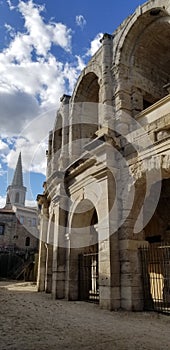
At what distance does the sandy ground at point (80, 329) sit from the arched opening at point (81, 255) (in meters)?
1.55

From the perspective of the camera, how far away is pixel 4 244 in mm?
30375

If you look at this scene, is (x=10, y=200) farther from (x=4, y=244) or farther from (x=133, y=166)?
(x=133, y=166)

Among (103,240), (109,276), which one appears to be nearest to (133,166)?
(103,240)

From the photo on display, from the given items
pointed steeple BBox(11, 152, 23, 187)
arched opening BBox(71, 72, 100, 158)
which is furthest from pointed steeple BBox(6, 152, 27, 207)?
arched opening BBox(71, 72, 100, 158)

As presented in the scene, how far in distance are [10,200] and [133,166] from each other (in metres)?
47.2

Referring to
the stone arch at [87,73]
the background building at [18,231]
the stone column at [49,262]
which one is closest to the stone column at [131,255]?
the stone column at [49,262]

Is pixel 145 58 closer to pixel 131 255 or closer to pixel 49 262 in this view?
pixel 131 255

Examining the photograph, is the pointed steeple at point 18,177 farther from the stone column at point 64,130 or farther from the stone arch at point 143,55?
the stone arch at point 143,55

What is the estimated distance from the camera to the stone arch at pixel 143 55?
7836 millimetres

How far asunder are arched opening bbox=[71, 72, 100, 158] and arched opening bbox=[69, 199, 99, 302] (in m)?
3.12

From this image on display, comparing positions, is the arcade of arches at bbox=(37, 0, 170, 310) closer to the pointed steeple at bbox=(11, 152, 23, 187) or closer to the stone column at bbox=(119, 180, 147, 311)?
the stone column at bbox=(119, 180, 147, 311)

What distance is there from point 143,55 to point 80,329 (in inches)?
308

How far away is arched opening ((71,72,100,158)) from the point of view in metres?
10.4

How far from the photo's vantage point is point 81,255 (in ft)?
26.2
